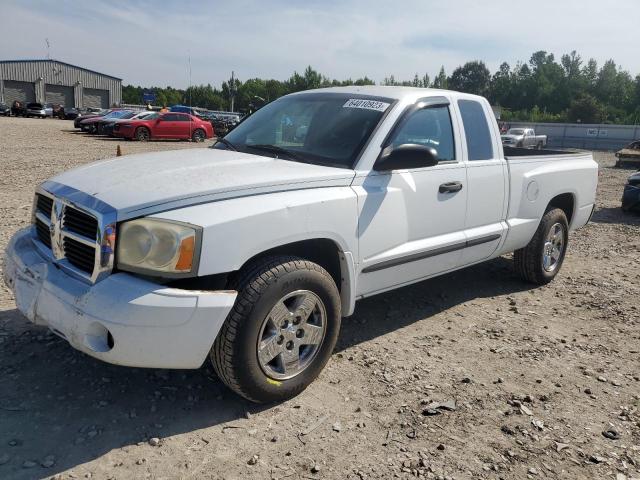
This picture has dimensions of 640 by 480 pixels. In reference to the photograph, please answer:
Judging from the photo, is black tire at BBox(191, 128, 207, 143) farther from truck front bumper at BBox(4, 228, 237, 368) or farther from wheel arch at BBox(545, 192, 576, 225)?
truck front bumper at BBox(4, 228, 237, 368)

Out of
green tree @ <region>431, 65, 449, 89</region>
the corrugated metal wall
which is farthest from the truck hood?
green tree @ <region>431, 65, 449, 89</region>

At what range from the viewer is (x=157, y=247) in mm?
2666

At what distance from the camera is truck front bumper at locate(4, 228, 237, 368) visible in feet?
8.48

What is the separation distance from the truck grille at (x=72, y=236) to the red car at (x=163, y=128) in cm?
2267

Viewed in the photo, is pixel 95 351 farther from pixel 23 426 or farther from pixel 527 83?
pixel 527 83

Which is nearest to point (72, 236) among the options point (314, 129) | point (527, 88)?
point (314, 129)

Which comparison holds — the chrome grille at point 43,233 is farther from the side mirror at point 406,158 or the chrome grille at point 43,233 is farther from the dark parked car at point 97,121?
the dark parked car at point 97,121

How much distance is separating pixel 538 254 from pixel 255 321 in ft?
11.8

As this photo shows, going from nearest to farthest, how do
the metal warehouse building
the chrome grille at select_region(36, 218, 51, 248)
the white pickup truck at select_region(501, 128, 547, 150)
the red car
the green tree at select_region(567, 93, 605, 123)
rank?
the chrome grille at select_region(36, 218, 51, 248), the red car, the white pickup truck at select_region(501, 128, 547, 150), the green tree at select_region(567, 93, 605, 123), the metal warehouse building

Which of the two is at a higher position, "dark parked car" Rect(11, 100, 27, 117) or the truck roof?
the truck roof

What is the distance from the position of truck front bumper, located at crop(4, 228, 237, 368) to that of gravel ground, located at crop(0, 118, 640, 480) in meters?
0.45

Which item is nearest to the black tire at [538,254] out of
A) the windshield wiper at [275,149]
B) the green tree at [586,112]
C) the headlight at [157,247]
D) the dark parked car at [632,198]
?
the windshield wiper at [275,149]

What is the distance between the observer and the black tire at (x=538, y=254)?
541cm

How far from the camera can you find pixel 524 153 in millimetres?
6230
